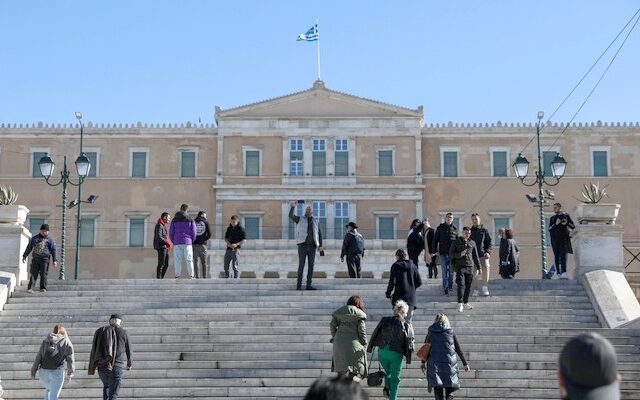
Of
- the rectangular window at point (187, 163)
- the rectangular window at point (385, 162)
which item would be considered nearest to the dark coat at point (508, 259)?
the rectangular window at point (385, 162)

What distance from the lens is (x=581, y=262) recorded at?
20.1 meters

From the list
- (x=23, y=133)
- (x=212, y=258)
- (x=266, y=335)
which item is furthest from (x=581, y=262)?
(x=23, y=133)

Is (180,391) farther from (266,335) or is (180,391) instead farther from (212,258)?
(212,258)

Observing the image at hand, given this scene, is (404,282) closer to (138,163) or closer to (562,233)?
(562,233)

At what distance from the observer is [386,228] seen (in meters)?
51.2

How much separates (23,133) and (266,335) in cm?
3754

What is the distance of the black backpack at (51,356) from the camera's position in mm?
13492

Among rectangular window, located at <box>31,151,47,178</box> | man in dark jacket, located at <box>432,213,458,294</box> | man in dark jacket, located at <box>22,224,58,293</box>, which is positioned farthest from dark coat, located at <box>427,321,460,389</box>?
rectangular window, located at <box>31,151,47,178</box>

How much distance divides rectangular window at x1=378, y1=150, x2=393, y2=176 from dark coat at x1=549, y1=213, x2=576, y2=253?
30.8 meters

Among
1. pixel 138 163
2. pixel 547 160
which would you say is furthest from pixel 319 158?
pixel 547 160

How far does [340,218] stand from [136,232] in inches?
356

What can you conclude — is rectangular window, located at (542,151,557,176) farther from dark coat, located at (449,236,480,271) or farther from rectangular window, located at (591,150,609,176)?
dark coat, located at (449,236,480,271)

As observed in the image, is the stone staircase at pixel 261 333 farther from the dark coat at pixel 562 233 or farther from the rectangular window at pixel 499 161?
the rectangular window at pixel 499 161

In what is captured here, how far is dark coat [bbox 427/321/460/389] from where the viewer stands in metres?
13.2
